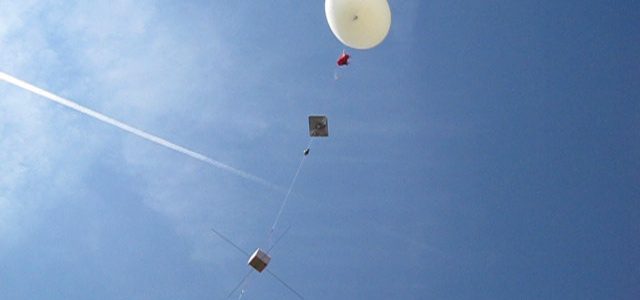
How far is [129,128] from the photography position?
12586 millimetres

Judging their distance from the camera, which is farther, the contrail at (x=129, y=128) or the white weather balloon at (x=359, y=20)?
the contrail at (x=129, y=128)

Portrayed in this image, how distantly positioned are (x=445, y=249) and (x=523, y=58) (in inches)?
182

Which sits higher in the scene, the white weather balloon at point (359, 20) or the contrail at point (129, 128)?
the white weather balloon at point (359, 20)

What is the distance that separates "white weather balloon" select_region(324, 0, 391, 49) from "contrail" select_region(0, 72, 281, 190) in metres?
4.93

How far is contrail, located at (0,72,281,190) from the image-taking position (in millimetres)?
11938

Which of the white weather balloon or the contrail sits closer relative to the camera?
the white weather balloon

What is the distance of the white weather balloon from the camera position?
29.4ft

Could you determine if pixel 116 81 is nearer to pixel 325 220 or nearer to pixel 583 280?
pixel 325 220

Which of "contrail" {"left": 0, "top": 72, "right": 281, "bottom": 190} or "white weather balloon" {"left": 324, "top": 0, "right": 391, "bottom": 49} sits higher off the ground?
"white weather balloon" {"left": 324, "top": 0, "right": 391, "bottom": 49}

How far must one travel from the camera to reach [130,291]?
13.9 m

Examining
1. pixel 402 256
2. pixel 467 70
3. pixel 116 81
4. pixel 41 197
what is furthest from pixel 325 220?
pixel 41 197

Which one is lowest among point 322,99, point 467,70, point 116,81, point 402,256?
point 116,81

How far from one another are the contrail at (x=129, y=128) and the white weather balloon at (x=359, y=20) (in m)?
4.93

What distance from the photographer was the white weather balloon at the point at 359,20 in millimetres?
8969
